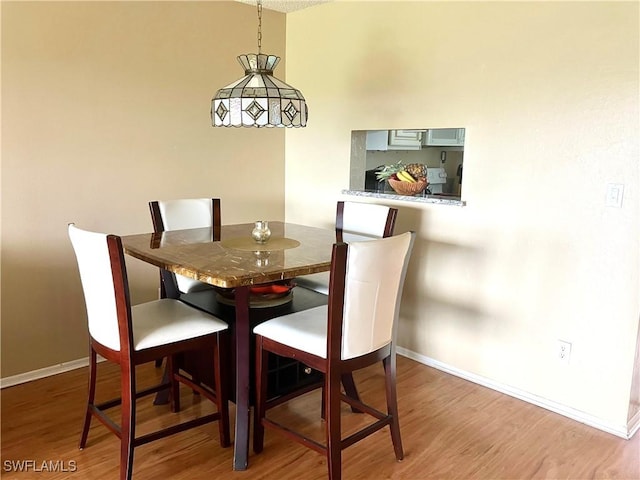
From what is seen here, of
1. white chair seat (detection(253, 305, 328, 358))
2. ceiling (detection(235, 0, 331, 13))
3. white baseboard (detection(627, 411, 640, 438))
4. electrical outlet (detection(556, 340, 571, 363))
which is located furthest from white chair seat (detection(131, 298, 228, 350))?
ceiling (detection(235, 0, 331, 13))

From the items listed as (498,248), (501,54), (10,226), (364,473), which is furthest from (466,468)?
(10,226)

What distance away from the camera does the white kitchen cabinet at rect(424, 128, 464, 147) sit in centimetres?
313

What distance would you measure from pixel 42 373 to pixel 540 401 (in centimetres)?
267

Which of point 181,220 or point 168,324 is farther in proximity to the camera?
point 181,220

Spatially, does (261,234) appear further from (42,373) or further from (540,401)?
(540,401)

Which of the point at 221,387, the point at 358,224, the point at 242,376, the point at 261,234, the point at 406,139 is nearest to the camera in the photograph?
the point at 242,376

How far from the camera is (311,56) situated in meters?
3.71

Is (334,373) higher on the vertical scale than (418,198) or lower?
lower

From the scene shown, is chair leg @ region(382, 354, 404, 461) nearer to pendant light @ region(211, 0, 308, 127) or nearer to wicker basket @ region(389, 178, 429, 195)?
pendant light @ region(211, 0, 308, 127)

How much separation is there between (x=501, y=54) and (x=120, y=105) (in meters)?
2.08

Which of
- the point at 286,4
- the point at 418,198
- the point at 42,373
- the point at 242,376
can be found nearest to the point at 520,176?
the point at 418,198

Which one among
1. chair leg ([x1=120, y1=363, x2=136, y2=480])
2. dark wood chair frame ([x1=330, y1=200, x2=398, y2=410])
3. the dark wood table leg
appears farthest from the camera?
dark wood chair frame ([x1=330, y1=200, x2=398, y2=410])

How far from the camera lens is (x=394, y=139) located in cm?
343

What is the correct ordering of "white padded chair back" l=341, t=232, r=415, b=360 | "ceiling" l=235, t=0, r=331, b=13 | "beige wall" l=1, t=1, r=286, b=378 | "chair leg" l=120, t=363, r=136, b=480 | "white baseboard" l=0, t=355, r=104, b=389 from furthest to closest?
"ceiling" l=235, t=0, r=331, b=13, "white baseboard" l=0, t=355, r=104, b=389, "beige wall" l=1, t=1, r=286, b=378, "chair leg" l=120, t=363, r=136, b=480, "white padded chair back" l=341, t=232, r=415, b=360
